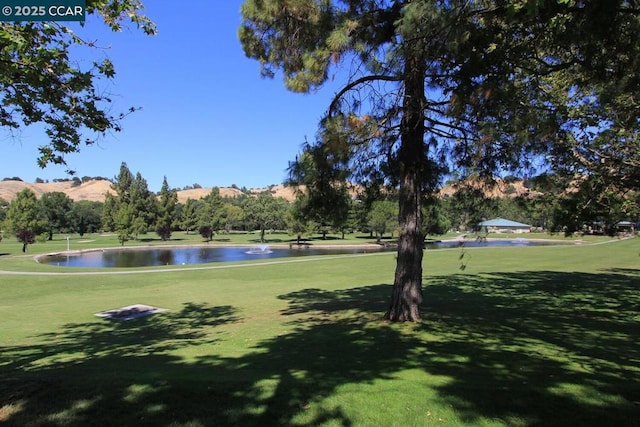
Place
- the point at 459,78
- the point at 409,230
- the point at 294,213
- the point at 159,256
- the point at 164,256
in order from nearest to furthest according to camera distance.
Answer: the point at 459,78
the point at 409,230
the point at 294,213
the point at 159,256
the point at 164,256

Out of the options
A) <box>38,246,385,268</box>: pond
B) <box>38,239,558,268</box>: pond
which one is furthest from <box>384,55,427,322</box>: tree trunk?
<box>38,246,385,268</box>: pond

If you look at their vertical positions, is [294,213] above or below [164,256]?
above

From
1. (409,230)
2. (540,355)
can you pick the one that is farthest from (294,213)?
(540,355)

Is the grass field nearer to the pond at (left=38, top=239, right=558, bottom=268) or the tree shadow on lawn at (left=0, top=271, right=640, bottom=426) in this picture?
the tree shadow on lawn at (left=0, top=271, right=640, bottom=426)

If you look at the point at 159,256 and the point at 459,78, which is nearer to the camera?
the point at 459,78

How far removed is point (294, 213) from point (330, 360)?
4.50 m

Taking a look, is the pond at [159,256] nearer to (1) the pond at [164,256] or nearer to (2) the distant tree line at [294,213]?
(1) the pond at [164,256]

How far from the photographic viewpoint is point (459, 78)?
5551 mm

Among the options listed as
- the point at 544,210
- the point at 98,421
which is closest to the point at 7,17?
the point at 98,421

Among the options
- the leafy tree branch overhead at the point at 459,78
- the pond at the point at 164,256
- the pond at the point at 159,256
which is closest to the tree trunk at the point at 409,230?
the leafy tree branch overhead at the point at 459,78

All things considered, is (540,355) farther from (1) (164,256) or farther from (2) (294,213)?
(1) (164,256)

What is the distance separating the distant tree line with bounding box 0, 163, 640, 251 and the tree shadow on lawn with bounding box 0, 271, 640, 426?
2403mm

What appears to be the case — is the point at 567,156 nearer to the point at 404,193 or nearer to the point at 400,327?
the point at 404,193

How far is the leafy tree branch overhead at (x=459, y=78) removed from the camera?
4.85m
